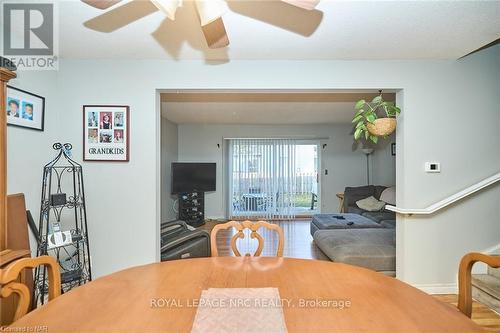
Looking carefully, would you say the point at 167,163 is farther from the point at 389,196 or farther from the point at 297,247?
the point at 389,196

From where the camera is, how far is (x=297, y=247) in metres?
4.31

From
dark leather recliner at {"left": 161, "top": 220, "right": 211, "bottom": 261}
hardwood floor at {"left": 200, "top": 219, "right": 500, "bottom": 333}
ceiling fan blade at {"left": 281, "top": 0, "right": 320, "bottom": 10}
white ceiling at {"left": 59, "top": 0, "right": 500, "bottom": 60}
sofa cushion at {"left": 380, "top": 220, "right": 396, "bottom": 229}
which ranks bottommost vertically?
hardwood floor at {"left": 200, "top": 219, "right": 500, "bottom": 333}

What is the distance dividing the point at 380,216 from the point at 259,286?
4.07 m

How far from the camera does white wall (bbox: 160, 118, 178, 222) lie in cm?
557

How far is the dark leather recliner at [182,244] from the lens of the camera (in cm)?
312

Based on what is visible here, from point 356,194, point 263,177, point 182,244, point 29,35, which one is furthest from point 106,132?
point 356,194

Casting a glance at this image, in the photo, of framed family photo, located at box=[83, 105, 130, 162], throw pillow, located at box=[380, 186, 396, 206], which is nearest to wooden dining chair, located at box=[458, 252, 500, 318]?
framed family photo, located at box=[83, 105, 130, 162]

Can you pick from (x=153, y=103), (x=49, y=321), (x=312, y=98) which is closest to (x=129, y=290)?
(x=49, y=321)

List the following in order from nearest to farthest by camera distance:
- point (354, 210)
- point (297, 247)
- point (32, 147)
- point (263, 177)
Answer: point (32, 147) → point (297, 247) → point (354, 210) → point (263, 177)

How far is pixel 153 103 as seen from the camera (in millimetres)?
2492

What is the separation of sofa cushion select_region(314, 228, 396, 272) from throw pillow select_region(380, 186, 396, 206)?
151 centimetres

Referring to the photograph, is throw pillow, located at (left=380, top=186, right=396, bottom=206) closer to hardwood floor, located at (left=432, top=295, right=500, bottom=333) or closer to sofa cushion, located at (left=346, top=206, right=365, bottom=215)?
sofa cushion, located at (left=346, top=206, right=365, bottom=215)

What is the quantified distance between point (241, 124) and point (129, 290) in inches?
222

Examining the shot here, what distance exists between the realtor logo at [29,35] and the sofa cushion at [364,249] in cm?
331
